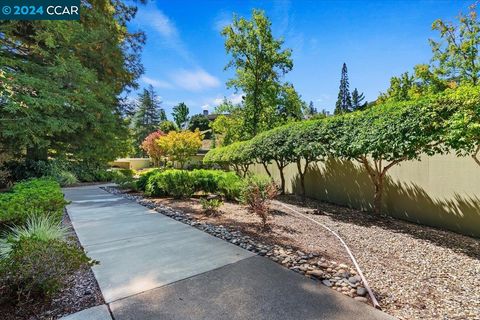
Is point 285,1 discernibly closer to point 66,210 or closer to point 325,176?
point 325,176

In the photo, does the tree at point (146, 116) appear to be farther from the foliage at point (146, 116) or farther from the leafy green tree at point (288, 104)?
the leafy green tree at point (288, 104)

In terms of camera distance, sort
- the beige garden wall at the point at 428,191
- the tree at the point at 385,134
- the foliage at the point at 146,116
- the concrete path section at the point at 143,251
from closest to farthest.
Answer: the concrete path section at the point at 143,251
the tree at the point at 385,134
the beige garden wall at the point at 428,191
the foliage at the point at 146,116

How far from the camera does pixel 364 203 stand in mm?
7797

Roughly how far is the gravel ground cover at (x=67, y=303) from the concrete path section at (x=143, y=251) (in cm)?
10

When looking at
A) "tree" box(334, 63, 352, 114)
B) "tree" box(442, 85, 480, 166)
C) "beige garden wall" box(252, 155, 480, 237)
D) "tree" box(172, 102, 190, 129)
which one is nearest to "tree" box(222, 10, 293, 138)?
"beige garden wall" box(252, 155, 480, 237)

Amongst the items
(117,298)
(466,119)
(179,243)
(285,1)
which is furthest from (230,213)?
(285,1)

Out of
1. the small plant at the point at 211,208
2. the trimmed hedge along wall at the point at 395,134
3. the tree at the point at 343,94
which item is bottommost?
the small plant at the point at 211,208

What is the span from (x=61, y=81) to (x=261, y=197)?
9285 mm

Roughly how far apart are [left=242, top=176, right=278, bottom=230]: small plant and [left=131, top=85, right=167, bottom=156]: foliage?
41.5 metres

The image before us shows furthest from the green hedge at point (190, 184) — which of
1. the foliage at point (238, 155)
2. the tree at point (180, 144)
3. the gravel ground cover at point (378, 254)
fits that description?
the tree at point (180, 144)

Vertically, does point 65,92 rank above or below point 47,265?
above

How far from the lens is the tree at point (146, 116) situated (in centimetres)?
4553

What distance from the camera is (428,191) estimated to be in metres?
6.12

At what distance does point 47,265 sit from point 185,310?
134 centimetres
